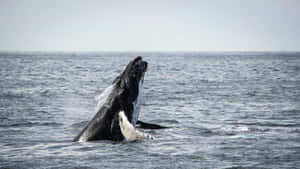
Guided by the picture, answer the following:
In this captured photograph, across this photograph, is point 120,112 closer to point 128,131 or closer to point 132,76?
point 128,131

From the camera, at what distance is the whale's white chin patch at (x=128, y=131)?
37.5 feet

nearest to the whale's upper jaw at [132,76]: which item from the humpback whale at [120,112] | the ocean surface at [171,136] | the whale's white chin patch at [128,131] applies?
the humpback whale at [120,112]

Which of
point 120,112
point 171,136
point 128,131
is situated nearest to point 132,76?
point 120,112

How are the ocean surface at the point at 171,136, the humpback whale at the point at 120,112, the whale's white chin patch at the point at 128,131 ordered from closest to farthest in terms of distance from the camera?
the ocean surface at the point at 171,136
the whale's white chin patch at the point at 128,131
the humpback whale at the point at 120,112

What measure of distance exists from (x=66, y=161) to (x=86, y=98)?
1649 centimetres

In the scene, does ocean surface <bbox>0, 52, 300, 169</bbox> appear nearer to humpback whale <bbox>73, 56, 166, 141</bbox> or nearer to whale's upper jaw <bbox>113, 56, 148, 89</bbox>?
humpback whale <bbox>73, 56, 166, 141</bbox>

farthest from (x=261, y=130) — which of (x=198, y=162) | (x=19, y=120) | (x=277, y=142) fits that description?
(x=19, y=120)

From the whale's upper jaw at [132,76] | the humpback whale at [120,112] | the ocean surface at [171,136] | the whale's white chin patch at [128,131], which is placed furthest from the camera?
the whale's upper jaw at [132,76]

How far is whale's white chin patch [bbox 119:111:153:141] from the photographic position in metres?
11.4

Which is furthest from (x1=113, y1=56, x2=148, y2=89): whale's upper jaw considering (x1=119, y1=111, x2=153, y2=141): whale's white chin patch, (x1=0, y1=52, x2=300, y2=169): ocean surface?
(x1=0, y1=52, x2=300, y2=169): ocean surface

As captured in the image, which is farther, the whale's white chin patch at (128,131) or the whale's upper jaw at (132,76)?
the whale's upper jaw at (132,76)

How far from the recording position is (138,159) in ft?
33.4

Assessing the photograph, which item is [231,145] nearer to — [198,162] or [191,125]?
[198,162]

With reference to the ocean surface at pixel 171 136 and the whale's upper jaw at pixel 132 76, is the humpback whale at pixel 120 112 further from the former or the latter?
the ocean surface at pixel 171 136
